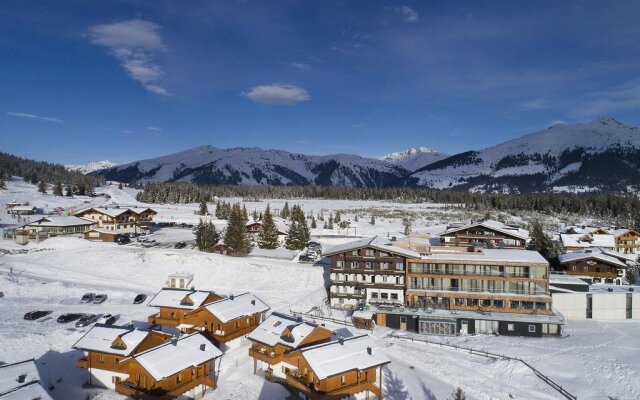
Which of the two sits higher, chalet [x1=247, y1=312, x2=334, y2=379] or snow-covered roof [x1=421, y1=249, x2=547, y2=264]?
snow-covered roof [x1=421, y1=249, x2=547, y2=264]

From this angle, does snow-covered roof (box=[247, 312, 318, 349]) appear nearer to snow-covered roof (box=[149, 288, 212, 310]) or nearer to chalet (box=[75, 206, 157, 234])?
snow-covered roof (box=[149, 288, 212, 310])

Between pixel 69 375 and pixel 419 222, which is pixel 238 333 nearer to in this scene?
pixel 69 375

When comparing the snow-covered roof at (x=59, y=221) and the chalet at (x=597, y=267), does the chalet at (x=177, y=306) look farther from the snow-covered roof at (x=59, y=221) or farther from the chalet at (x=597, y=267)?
the chalet at (x=597, y=267)

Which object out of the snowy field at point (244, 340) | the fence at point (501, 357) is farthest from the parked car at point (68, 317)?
the fence at point (501, 357)

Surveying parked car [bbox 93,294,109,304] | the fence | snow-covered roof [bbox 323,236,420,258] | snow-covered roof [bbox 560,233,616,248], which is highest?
snow-covered roof [bbox 323,236,420,258]

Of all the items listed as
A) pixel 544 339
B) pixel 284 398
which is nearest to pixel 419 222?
pixel 544 339

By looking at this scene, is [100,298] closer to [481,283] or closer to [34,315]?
[34,315]

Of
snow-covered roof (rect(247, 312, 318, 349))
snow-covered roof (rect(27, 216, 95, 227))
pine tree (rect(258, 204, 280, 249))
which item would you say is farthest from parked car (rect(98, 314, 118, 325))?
snow-covered roof (rect(27, 216, 95, 227))

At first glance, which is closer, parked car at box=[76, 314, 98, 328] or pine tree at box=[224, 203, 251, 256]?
parked car at box=[76, 314, 98, 328]

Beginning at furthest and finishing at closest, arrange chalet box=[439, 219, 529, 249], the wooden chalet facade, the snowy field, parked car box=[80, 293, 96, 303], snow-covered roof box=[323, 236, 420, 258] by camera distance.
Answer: chalet box=[439, 219, 529, 249]
snow-covered roof box=[323, 236, 420, 258]
parked car box=[80, 293, 96, 303]
the wooden chalet facade
the snowy field
